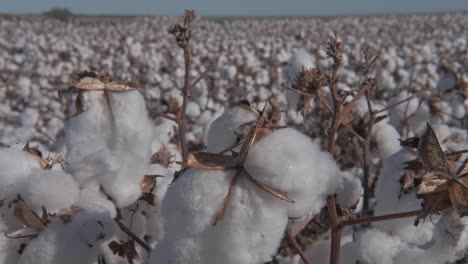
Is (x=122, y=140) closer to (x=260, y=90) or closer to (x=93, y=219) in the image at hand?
(x=93, y=219)

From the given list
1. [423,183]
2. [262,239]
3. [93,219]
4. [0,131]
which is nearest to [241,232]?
[262,239]

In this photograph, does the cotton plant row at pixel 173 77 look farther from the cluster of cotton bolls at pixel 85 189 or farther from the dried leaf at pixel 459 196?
the dried leaf at pixel 459 196

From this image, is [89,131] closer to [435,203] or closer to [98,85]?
[98,85]

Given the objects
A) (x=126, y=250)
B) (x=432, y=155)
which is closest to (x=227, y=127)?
(x=126, y=250)

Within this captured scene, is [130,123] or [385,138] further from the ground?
[130,123]

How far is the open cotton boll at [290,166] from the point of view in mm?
737

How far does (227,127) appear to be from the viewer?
1.30 m

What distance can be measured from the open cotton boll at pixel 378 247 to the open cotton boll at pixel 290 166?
350mm

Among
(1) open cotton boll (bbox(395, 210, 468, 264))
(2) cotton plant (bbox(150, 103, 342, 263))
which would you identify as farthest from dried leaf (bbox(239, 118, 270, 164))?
(1) open cotton boll (bbox(395, 210, 468, 264))

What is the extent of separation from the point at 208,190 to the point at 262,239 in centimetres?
11

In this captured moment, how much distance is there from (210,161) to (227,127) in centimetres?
55

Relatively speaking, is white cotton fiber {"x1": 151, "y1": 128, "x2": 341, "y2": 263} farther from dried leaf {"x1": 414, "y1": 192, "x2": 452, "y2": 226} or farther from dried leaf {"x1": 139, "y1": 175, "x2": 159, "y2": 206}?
dried leaf {"x1": 139, "y1": 175, "x2": 159, "y2": 206}

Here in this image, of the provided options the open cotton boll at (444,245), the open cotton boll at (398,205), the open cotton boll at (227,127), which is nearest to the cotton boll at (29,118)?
the open cotton boll at (227,127)

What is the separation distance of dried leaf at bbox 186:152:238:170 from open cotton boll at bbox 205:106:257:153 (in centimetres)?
51
